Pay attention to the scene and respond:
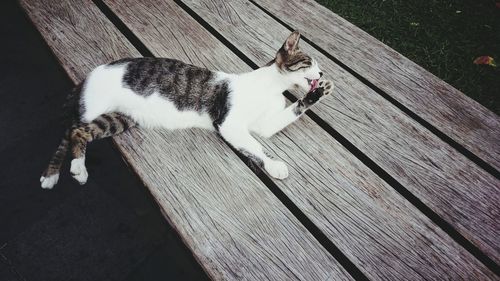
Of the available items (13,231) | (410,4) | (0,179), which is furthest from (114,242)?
(410,4)

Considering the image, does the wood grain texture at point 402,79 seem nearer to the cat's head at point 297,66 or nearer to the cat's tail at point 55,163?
the cat's head at point 297,66

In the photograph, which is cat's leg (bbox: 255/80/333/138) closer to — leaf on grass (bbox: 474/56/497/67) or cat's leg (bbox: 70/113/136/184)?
cat's leg (bbox: 70/113/136/184)

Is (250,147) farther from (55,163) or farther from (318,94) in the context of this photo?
(55,163)

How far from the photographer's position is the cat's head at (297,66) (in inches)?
65.8

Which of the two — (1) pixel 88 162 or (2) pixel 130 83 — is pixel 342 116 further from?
(1) pixel 88 162

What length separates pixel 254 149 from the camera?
1.52 m

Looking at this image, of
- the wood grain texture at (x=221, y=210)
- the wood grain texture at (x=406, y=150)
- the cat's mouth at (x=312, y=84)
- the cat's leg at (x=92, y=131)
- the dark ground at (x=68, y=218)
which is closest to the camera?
the wood grain texture at (x=221, y=210)

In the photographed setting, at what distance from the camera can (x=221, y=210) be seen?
1359mm

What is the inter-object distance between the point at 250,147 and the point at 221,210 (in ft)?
1.09

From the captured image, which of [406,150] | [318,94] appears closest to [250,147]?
[318,94]

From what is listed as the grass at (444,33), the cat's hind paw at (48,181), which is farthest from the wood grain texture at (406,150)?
the grass at (444,33)

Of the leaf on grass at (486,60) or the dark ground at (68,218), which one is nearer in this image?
the dark ground at (68,218)

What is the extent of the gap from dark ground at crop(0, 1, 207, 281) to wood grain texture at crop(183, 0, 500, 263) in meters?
1.01

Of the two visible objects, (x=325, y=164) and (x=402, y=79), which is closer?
(x=325, y=164)
